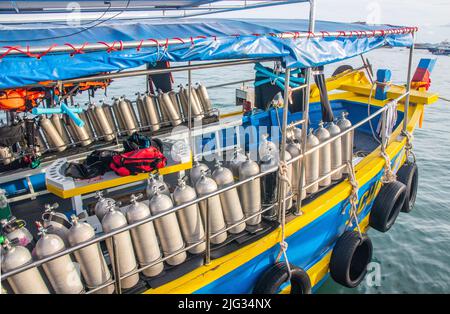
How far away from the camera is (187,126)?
23.6 feet

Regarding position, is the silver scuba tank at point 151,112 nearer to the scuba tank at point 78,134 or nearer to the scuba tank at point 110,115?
the scuba tank at point 110,115

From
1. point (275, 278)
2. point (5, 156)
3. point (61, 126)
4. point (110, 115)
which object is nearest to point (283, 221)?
point (275, 278)

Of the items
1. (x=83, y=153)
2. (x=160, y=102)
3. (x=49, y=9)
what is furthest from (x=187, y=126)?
(x=49, y=9)

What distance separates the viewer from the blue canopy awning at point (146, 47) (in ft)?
7.97

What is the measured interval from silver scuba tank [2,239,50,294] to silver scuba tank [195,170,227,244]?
1545 mm

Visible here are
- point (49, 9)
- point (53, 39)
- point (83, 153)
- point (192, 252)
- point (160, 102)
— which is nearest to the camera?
point (53, 39)

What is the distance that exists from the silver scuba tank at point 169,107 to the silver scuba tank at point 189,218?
365 cm

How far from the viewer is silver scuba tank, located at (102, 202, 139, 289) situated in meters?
3.07

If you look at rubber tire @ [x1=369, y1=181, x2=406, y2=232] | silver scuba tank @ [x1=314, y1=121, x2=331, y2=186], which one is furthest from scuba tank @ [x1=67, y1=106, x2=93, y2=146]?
rubber tire @ [x1=369, y1=181, x2=406, y2=232]

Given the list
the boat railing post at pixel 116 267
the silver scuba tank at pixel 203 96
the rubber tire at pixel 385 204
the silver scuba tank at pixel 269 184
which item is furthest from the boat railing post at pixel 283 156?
the silver scuba tank at pixel 203 96

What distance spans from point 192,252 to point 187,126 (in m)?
3.86

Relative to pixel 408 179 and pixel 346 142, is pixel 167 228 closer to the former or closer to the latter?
pixel 346 142

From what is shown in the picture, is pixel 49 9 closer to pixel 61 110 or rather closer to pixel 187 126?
pixel 187 126

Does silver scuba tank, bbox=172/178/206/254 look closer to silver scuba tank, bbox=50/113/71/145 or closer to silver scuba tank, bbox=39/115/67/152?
silver scuba tank, bbox=39/115/67/152
